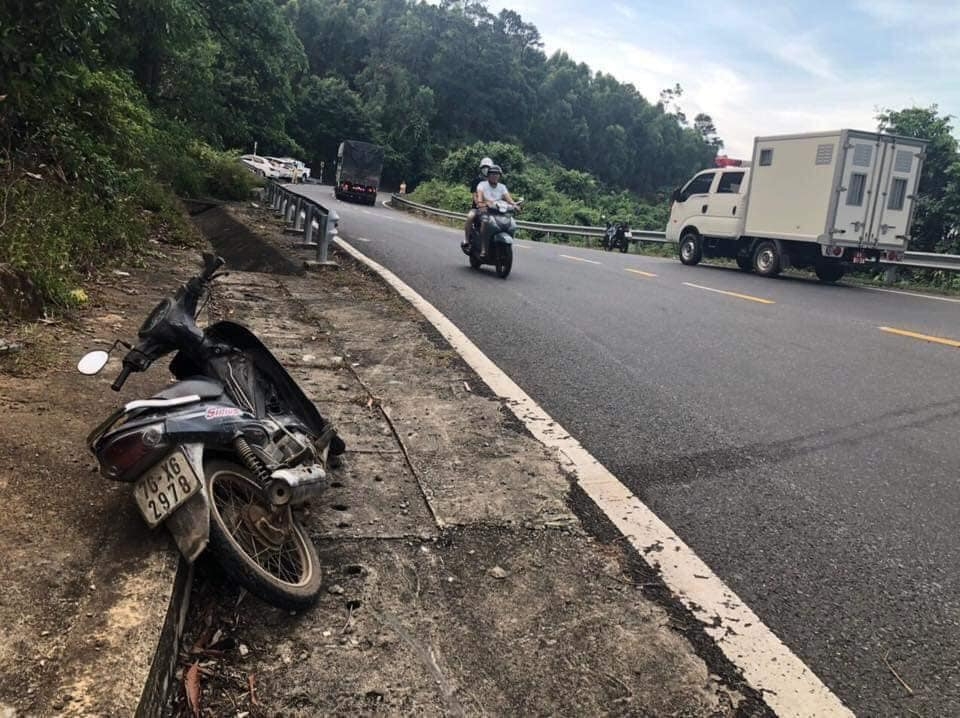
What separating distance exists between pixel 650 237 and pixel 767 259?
32.2 feet

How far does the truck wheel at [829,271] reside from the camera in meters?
16.5

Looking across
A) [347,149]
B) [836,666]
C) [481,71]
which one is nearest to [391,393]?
[836,666]

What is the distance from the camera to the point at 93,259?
7664 millimetres

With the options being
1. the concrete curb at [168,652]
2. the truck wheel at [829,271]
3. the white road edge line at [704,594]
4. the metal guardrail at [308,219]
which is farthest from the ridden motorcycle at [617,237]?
the concrete curb at [168,652]

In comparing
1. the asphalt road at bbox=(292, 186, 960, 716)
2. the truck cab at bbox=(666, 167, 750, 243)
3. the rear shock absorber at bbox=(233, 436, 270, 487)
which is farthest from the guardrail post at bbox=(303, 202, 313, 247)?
the truck cab at bbox=(666, 167, 750, 243)

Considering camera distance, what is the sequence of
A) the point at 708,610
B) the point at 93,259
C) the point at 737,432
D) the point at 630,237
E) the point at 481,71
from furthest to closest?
the point at 481,71 < the point at 630,237 < the point at 93,259 < the point at 737,432 < the point at 708,610

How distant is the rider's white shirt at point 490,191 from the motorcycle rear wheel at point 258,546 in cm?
977

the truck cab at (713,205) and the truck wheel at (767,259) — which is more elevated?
the truck cab at (713,205)

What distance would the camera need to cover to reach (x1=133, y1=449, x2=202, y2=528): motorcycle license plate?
106 inches

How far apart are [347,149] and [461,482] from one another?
1677 inches

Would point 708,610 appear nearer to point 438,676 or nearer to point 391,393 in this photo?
point 438,676

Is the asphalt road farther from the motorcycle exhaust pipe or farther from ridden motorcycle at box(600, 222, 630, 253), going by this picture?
ridden motorcycle at box(600, 222, 630, 253)

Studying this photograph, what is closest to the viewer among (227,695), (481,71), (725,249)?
(227,695)

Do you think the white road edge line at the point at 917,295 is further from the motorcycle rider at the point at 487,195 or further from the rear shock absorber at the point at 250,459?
the rear shock absorber at the point at 250,459
